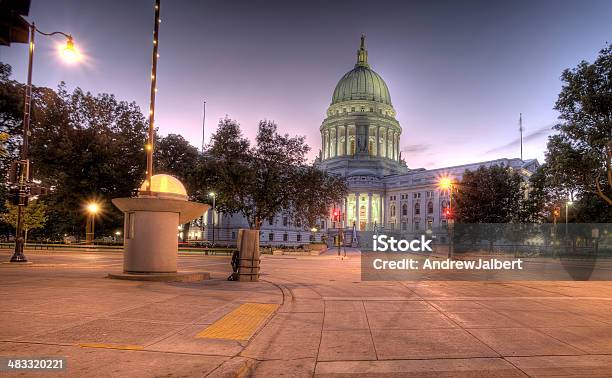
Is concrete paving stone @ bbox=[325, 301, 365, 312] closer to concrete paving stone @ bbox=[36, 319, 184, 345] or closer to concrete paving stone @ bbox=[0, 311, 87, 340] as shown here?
concrete paving stone @ bbox=[36, 319, 184, 345]

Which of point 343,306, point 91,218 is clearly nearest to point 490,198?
point 91,218

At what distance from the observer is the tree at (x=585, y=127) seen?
114 ft

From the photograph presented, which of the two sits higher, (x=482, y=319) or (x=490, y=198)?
(x=490, y=198)

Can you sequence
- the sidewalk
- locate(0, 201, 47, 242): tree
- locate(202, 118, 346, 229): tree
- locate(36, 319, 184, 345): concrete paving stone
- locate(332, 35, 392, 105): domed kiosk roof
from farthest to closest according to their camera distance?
1. locate(332, 35, 392, 105): domed kiosk roof
2. locate(0, 201, 47, 242): tree
3. locate(202, 118, 346, 229): tree
4. locate(36, 319, 184, 345): concrete paving stone
5. the sidewalk

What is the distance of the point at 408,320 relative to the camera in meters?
10.8

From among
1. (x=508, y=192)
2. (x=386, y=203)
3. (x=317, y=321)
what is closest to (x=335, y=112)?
(x=386, y=203)

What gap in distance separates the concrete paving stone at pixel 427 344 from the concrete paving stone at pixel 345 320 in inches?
28.6

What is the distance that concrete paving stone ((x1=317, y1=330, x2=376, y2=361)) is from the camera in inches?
294

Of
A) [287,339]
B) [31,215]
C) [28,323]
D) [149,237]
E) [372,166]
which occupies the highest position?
[372,166]

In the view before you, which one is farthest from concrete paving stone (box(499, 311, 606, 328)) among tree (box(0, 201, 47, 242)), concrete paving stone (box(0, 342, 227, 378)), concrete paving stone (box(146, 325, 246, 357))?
tree (box(0, 201, 47, 242))

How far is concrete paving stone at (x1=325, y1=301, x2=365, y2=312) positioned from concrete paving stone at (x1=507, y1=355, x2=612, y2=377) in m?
5.47

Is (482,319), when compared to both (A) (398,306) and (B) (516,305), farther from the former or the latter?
(B) (516,305)

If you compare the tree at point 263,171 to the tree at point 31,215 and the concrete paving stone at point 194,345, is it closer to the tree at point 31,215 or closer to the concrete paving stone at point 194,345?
the tree at point 31,215

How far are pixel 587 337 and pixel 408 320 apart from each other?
11.3 ft
